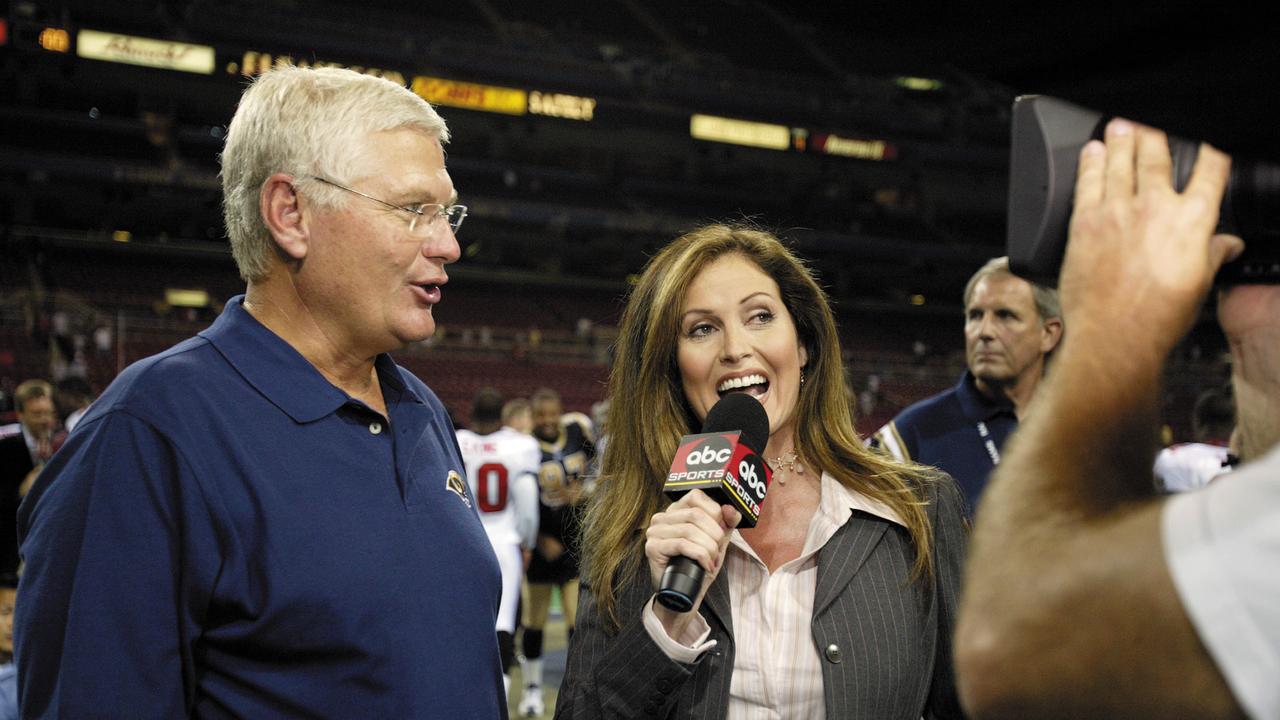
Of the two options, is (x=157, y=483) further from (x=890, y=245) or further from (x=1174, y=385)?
(x=890, y=245)

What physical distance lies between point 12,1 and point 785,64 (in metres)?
17.6

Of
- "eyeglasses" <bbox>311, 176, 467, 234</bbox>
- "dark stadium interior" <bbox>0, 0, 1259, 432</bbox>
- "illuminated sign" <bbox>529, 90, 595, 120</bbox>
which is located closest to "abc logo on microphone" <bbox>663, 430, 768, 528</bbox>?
"eyeglasses" <bbox>311, 176, 467, 234</bbox>

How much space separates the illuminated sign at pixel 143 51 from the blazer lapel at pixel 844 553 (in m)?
22.1

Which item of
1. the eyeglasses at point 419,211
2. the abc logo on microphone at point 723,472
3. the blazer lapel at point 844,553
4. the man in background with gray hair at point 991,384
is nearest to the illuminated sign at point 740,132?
the man in background with gray hair at point 991,384

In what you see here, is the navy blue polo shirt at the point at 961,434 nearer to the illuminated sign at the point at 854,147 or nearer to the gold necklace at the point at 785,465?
the gold necklace at the point at 785,465

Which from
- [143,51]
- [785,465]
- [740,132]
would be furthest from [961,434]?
[740,132]

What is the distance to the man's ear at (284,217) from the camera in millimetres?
1701

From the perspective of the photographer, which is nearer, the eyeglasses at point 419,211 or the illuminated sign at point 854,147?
the eyeglasses at point 419,211

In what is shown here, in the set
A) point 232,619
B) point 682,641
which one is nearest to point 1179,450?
point 682,641

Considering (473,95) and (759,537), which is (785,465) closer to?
(759,537)

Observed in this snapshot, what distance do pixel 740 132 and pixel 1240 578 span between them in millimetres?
25581

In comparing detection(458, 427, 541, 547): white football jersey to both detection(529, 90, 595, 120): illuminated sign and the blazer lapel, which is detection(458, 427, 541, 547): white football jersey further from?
detection(529, 90, 595, 120): illuminated sign

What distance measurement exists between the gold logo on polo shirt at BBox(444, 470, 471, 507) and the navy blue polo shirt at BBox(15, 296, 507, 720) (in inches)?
4.6

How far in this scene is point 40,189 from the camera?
835 inches
